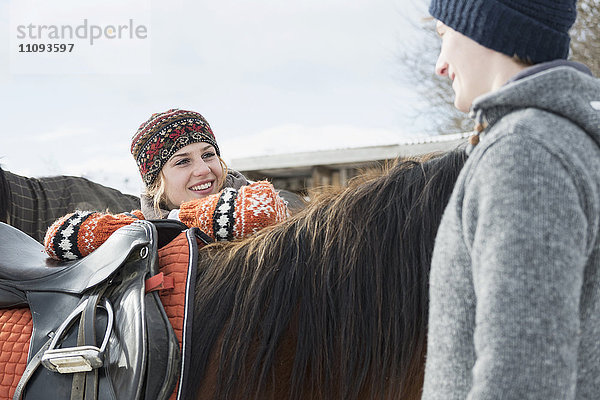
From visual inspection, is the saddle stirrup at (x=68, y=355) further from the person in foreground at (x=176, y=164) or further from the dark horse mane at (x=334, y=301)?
the person in foreground at (x=176, y=164)

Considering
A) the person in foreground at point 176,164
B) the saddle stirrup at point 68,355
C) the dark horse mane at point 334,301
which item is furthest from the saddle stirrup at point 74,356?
the person in foreground at point 176,164

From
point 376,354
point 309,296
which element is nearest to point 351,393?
point 376,354

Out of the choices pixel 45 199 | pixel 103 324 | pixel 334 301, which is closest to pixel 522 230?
pixel 334 301

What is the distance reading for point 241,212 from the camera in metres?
1.49

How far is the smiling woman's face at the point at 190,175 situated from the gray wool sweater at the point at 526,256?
1628mm

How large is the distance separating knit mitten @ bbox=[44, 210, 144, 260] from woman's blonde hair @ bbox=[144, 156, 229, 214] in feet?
1.99

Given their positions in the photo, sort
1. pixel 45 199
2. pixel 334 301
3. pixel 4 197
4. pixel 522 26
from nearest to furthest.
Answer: pixel 522 26
pixel 334 301
pixel 4 197
pixel 45 199

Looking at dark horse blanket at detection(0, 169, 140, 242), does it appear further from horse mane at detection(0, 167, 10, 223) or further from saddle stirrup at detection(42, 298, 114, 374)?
saddle stirrup at detection(42, 298, 114, 374)

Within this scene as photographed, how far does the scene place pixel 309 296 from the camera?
124 centimetres

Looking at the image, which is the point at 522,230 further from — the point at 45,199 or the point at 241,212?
the point at 45,199

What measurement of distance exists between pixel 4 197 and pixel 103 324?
1623mm

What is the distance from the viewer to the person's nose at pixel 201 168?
231cm

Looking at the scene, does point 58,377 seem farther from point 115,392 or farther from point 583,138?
point 583,138

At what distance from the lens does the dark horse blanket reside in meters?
2.72
